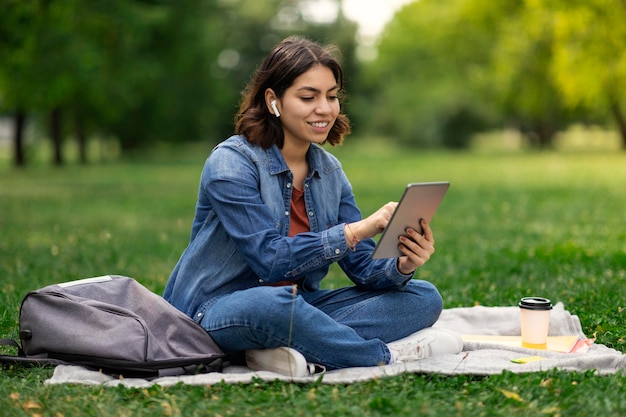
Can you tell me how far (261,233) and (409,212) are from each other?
26.9 inches

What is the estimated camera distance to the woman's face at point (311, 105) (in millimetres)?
4027

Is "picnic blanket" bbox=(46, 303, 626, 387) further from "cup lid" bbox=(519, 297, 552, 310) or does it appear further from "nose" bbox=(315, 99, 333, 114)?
"nose" bbox=(315, 99, 333, 114)

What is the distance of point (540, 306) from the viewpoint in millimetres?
4344

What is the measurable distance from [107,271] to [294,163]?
361cm

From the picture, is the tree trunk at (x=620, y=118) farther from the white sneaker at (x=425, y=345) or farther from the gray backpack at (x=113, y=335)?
the gray backpack at (x=113, y=335)

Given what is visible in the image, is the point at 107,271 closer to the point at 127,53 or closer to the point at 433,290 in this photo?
the point at 433,290

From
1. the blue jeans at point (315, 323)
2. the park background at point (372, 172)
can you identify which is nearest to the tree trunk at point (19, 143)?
the park background at point (372, 172)

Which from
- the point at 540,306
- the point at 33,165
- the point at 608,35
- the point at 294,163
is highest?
the point at 608,35

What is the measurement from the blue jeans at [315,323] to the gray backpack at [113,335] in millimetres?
139

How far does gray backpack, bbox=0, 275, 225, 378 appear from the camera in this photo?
3.75m

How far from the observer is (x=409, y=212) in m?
3.70

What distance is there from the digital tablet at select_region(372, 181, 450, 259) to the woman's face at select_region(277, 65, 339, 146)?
2.15 ft

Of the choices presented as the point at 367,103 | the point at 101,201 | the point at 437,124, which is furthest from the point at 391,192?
the point at 367,103

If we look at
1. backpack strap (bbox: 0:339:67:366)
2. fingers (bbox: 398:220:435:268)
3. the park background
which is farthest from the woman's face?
backpack strap (bbox: 0:339:67:366)
